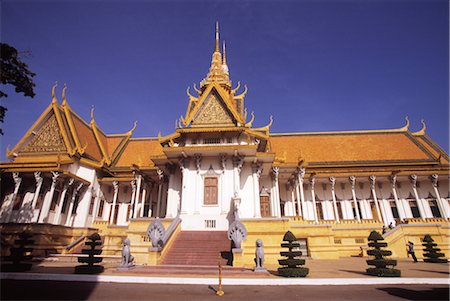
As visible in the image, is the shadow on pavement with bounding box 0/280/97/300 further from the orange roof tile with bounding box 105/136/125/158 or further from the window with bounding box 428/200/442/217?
the window with bounding box 428/200/442/217

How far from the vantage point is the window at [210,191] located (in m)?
15.9

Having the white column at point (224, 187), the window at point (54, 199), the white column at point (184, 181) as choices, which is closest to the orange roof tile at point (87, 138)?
the window at point (54, 199)

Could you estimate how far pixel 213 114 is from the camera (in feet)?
59.8

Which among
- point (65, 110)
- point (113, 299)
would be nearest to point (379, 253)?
point (113, 299)

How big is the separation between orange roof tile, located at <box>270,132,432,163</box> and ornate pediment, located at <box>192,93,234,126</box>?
6902mm

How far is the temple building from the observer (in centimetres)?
1551

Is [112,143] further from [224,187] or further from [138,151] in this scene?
[224,187]

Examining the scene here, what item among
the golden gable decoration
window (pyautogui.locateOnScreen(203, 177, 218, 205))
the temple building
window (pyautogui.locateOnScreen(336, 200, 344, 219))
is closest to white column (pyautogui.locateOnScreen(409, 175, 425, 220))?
the temple building

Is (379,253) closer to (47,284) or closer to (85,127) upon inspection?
(47,284)

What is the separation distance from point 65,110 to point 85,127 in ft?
11.0

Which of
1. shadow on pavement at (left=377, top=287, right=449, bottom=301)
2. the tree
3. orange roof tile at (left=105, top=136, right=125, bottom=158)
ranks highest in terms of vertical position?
orange roof tile at (left=105, top=136, right=125, bottom=158)

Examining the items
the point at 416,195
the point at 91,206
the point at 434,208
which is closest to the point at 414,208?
the point at 416,195

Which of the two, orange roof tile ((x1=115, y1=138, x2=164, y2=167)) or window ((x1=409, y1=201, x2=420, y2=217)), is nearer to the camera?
window ((x1=409, y1=201, x2=420, y2=217))

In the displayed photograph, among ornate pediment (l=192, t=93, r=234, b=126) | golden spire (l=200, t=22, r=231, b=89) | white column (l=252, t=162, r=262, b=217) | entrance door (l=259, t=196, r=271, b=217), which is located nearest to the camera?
white column (l=252, t=162, r=262, b=217)
